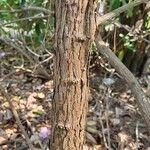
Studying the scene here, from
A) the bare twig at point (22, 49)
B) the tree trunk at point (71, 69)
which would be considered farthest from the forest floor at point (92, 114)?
the tree trunk at point (71, 69)

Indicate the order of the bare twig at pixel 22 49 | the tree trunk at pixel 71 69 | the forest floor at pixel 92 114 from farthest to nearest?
the forest floor at pixel 92 114, the bare twig at pixel 22 49, the tree trunk at pixel 71 69

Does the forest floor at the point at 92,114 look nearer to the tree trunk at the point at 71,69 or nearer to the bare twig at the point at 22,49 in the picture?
the bare twig at the point at 22,49

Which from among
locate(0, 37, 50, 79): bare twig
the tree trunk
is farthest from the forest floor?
the tree trunk

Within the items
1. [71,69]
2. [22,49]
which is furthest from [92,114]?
[71,69]

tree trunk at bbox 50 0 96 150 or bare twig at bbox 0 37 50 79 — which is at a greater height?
tree trunk at bbox 50 0 96 150

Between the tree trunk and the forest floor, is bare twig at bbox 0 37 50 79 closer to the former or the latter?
the forest floor
